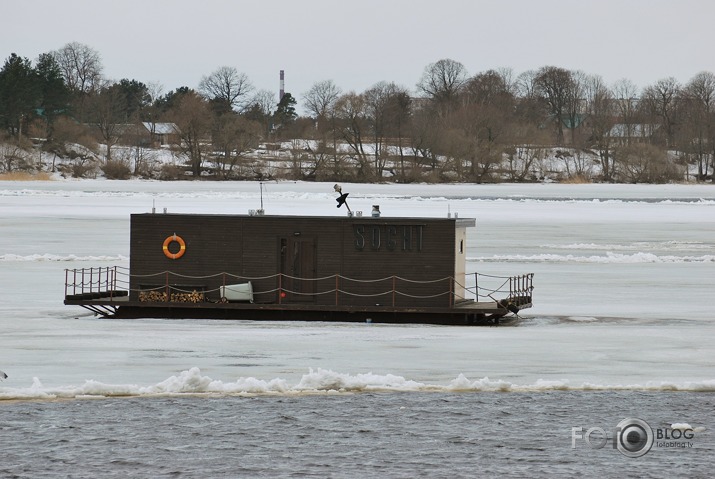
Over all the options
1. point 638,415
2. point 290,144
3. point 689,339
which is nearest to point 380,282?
point 689,339

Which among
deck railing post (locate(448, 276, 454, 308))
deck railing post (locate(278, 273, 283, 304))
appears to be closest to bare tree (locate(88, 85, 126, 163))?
deck railing post (locate(278, 273, 283, 304))

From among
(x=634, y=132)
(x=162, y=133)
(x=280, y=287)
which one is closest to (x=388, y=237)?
(x=280, y=287)

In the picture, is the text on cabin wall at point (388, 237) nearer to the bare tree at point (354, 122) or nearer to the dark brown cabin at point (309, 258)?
the dark brown cabin at point (309, 258)

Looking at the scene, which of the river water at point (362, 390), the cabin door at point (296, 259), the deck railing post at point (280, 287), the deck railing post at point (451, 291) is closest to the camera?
the river water at point (362, 390)

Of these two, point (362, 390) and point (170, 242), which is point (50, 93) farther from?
point (362, 390)

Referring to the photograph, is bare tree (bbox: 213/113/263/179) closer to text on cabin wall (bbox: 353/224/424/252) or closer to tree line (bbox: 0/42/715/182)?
tree line (bbox: 0/42/715/182)

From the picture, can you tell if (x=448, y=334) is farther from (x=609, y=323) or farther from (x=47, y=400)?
(x=47, y=400)

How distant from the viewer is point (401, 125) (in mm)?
142625
